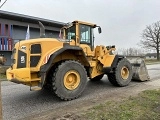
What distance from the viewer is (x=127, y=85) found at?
8406 mm

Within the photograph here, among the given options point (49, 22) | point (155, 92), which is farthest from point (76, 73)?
point (49, 22)

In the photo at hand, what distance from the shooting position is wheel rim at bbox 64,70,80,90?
616 centimetres

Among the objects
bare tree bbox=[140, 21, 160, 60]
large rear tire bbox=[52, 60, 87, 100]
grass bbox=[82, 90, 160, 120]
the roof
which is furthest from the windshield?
bare tree bbox=[140, 21, 160, 60]

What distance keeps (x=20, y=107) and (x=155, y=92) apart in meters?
4.39

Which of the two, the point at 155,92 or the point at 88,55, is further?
the point at 88,55

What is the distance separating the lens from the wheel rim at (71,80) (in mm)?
6161

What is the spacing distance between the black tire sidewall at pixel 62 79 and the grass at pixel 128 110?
1169 millimetres

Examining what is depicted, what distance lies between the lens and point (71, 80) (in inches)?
251

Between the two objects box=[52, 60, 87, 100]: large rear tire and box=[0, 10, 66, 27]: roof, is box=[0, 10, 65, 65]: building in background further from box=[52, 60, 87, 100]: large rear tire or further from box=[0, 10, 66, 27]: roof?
box=[52, 60, 87, 100]: large rear tire

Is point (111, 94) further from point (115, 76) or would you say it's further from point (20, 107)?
point (20, 107)

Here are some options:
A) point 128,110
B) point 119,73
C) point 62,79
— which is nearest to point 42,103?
point 62,79

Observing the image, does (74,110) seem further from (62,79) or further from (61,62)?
(61,62)

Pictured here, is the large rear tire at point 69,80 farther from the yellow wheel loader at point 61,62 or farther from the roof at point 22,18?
the roof at point 22,18

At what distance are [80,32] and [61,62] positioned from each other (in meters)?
1.52
